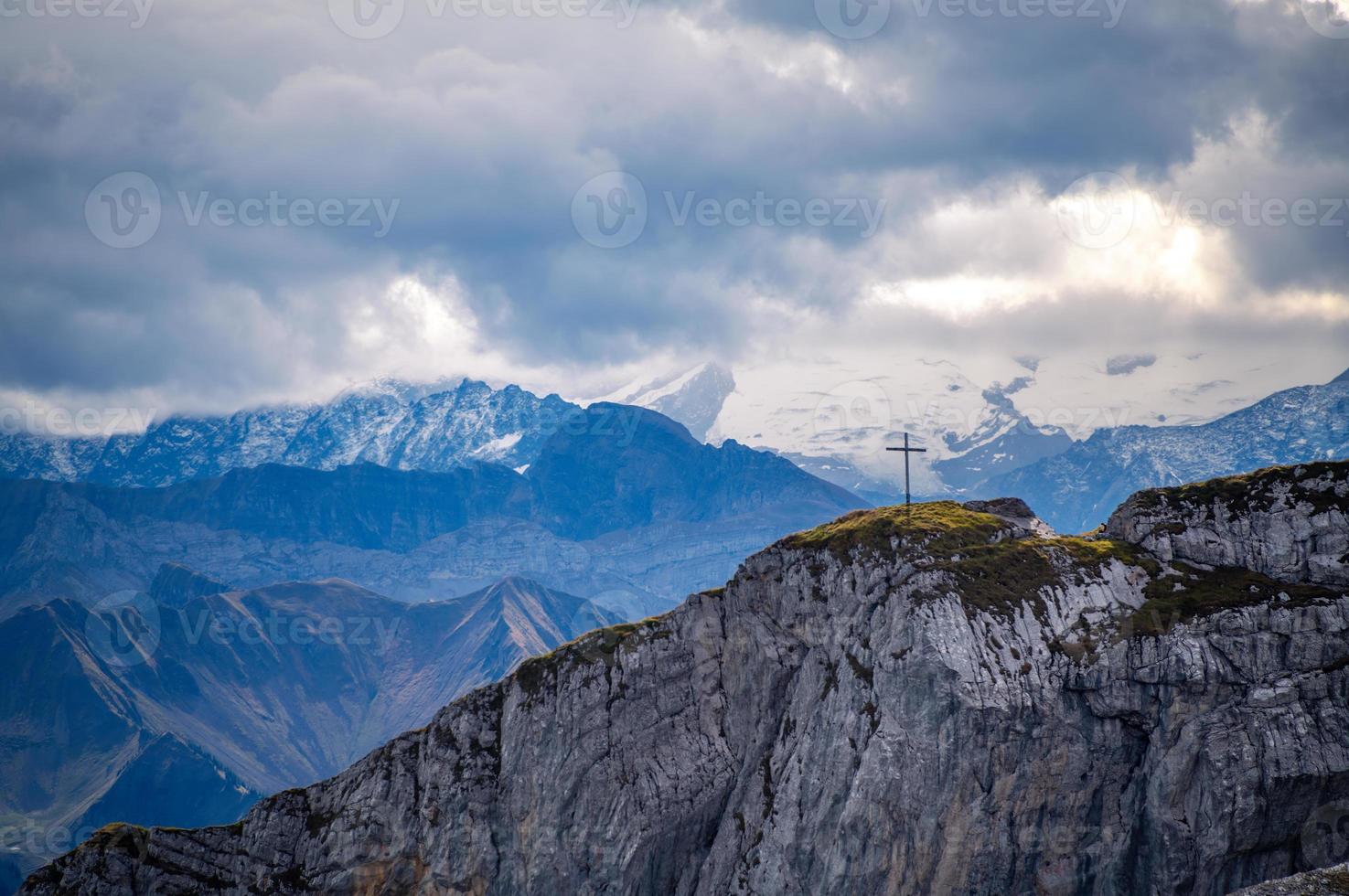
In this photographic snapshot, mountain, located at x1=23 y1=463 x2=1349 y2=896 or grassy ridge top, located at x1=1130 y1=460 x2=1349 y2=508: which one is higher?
grassy ridge top, located at x1=1130 y1=460 x2=1349 y2=508

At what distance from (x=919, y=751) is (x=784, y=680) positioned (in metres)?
22.6

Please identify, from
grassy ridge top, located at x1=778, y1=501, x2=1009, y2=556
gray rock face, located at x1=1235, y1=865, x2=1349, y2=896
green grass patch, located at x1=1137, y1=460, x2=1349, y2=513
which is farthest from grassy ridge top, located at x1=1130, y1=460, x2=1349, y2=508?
gray rock face, located at x1=1235, y1=865, x2=1349, y2=896

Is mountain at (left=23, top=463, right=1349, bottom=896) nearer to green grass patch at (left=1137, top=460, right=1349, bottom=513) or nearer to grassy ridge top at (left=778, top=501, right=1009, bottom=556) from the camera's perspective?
green grass patch at (left=1137, top=460, right=1349, bottom=513)

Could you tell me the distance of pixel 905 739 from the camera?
121 metres

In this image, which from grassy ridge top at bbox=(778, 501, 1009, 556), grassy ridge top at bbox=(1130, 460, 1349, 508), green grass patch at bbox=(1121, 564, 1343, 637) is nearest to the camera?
green grass patch at bbox=(1121, 564, 1343, 637)

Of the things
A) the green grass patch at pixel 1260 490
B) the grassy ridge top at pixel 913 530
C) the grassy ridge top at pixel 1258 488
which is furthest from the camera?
the grassy ridge top at pixel 913 530

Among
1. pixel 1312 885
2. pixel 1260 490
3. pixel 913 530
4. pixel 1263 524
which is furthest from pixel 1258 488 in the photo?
pixel 1312 885

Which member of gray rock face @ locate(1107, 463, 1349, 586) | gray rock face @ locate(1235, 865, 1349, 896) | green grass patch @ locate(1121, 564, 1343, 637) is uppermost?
gray rock face @ locate(1107, 463, 1349, 586)

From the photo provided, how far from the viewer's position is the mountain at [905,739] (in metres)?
114

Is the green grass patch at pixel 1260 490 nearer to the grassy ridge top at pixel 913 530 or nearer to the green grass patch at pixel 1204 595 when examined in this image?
the green grass patch at pixel 1204 595

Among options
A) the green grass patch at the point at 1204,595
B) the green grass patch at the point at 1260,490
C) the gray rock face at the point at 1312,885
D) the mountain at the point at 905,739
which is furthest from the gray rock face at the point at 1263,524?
the gray rock face at the point at 1312,885

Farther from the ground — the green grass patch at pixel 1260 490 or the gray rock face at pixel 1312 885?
the green grass patch at pixel 1260 490

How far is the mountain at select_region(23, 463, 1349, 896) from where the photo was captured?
114 m

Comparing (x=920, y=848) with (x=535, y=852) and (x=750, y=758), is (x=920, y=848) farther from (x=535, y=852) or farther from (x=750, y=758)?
(x=535, y=852)
